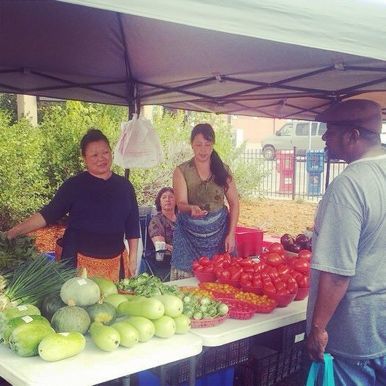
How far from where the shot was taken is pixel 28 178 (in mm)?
7930

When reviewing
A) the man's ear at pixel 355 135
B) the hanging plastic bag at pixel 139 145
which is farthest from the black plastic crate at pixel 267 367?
the hanging plastic bag at pixel 139 145

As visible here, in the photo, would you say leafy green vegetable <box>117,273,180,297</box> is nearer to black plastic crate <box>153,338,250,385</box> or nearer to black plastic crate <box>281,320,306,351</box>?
black plastic crate <box>153,338,250,385</box>

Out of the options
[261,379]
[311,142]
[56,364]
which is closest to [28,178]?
[261,379]

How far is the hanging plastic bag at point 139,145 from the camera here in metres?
4.96

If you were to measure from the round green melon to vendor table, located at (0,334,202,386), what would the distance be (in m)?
0.09

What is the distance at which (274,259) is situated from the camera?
3.30 meters

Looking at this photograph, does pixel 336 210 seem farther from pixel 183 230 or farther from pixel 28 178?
pixel 28 178

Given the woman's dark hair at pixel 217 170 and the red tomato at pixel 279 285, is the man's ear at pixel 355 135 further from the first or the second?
the woman's dark hair at pixel 217 170

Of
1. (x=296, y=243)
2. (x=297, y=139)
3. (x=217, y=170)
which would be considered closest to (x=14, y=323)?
(x=217, y=170)

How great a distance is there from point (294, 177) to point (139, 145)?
10869 mm

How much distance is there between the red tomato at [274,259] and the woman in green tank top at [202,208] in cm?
82

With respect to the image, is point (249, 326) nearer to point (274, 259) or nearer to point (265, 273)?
point (265, 273)

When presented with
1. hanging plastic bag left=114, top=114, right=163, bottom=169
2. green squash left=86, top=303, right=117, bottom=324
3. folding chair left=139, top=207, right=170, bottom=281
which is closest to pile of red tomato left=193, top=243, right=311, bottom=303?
green squash left=86, top=303, right=117, bottom=324

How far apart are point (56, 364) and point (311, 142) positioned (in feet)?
66.2
